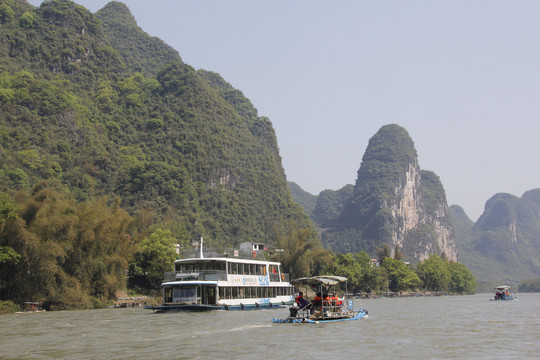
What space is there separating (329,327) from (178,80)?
468ft

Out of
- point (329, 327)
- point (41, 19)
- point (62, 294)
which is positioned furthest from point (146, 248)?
point (41, 19)

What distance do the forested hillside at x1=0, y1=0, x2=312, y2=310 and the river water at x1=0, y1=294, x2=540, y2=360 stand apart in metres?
12.9

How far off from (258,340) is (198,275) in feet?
64.3

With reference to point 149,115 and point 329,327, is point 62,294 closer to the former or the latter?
point 329,327

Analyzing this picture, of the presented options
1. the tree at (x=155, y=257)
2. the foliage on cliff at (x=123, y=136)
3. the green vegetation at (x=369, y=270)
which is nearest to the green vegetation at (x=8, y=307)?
the tree at (x=155, y=257)

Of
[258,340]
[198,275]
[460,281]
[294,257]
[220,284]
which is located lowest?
[258,340]

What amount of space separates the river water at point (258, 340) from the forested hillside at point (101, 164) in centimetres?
1290

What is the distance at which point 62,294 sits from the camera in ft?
156

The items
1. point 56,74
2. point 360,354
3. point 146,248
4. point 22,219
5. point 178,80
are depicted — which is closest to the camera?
point 360,354

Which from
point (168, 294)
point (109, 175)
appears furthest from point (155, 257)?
point (109, 175)

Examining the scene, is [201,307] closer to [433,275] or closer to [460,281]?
[433,275]

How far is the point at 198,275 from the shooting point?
44219 millimetres

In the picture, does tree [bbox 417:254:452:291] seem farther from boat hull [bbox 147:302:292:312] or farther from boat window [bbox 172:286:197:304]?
boat window [bbox 172:286:197:304]

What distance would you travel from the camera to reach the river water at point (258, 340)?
2120 centimetres
